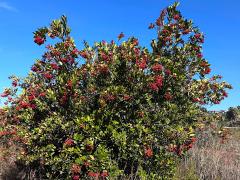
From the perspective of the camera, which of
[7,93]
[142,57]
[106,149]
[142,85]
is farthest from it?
[7,93]

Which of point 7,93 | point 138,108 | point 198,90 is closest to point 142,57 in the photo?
point 138,108

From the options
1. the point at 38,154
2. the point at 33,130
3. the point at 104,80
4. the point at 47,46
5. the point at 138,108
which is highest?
the point at 47,46

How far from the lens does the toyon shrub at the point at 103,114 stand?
712 cm

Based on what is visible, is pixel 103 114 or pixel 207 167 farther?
pixel 207 167

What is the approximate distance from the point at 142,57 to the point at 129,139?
2.13m

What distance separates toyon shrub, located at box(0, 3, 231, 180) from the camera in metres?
7.12

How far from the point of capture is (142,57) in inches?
336

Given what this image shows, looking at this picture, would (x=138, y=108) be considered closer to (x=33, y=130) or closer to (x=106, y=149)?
(x=106, y=149)

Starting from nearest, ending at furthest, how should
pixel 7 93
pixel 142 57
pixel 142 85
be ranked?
pixel 142 85
pixel 142 57
pixel 7 93

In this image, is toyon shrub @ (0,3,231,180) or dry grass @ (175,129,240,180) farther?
dry grass @ (175,129,240,180)

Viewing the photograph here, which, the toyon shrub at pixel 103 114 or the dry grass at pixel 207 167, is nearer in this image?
the toyon shrub at pixel 103 114

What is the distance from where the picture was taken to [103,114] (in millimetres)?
7371

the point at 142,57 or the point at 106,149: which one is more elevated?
the point at 142,57

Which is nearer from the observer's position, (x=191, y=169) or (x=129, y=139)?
(x=129, y=139)
